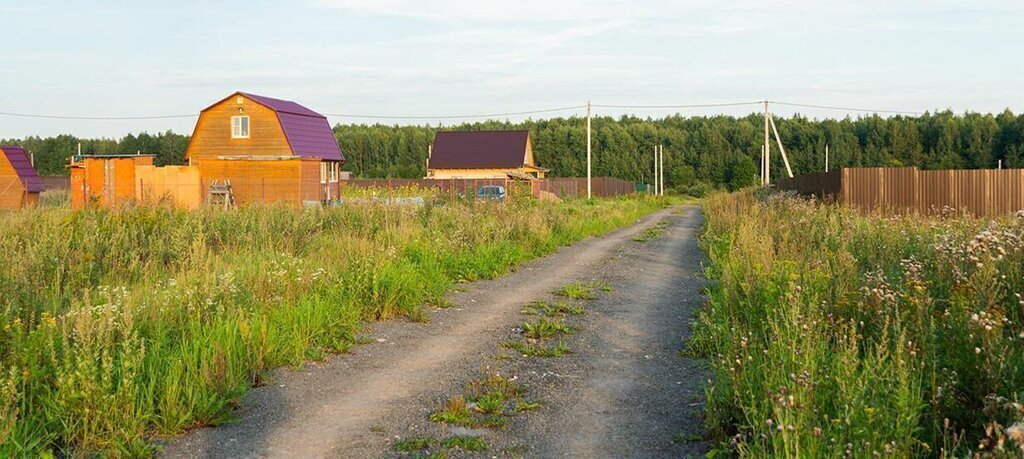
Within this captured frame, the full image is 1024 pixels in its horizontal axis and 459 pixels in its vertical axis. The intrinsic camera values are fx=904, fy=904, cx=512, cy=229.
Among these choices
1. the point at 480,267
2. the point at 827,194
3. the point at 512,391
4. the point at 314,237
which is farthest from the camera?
the point at 827,194

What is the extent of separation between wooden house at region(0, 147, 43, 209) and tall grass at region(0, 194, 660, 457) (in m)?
27.6

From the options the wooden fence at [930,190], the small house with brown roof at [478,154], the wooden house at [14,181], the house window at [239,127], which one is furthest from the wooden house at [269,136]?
the small house with brown roof at [478,154]

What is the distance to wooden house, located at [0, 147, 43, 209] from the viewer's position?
39.9 m

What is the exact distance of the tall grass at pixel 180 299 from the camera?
5.47 m

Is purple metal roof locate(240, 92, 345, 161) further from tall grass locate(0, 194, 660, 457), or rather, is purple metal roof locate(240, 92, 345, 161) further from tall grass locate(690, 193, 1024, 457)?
tall grass locate(690, 193, 1024, 457)

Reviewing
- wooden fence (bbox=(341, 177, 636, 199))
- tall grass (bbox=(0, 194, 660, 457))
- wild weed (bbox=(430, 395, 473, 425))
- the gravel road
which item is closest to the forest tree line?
wooden fence (bbox=(341, 177, 636, 199))

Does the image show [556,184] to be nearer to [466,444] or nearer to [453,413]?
→ [453,413]

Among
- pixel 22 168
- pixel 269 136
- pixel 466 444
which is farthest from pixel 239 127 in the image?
pixel 466 444

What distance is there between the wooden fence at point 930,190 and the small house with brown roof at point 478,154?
41126 millimetres

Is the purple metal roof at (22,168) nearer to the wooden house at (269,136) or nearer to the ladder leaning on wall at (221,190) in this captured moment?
the wooden house at (269,136)

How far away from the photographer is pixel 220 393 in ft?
20.5

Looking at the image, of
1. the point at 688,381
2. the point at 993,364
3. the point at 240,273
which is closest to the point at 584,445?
the point at 688,381

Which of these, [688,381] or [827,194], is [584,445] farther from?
Result: [827,194]

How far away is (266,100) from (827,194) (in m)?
25.2
